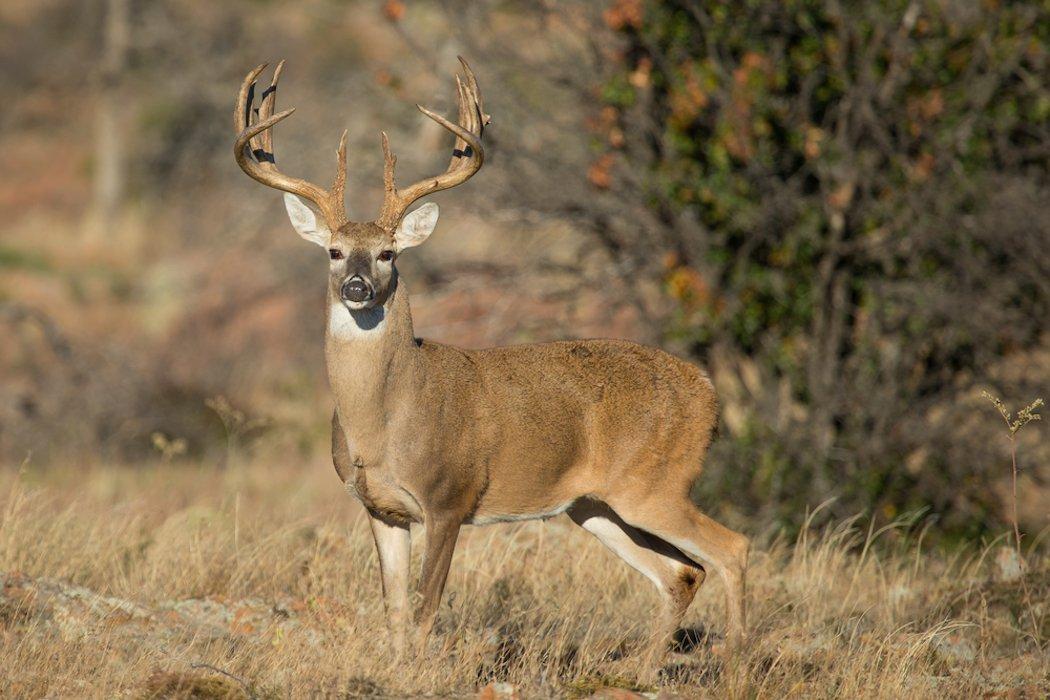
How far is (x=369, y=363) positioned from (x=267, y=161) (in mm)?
1213

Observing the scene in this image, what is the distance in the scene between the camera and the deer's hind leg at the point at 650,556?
6.88 meters

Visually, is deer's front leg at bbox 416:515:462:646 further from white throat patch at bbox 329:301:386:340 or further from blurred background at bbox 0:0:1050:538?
blurred background at bbox 0:0:1050:538

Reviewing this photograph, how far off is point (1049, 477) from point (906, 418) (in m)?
1.59

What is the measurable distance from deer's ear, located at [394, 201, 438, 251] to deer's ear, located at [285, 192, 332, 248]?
33 centimetres

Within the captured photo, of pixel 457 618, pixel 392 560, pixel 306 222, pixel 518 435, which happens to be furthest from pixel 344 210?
pixel 457 618

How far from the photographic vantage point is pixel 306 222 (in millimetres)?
6574

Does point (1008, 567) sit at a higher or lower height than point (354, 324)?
lower

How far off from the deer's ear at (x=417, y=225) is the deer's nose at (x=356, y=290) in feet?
1.88

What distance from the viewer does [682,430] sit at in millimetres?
6789

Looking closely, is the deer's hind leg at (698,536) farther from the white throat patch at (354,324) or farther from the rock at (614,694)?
the white throat patch at (354,324)

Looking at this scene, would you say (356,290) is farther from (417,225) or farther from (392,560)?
(392,560)

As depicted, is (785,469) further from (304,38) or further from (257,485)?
(304,38)

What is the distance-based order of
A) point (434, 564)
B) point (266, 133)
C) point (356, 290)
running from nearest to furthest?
point (356, 290) → point (434, 564) → point (266, 133)

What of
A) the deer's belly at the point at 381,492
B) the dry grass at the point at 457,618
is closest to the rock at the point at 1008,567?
the dry grass at the point at 457,618
